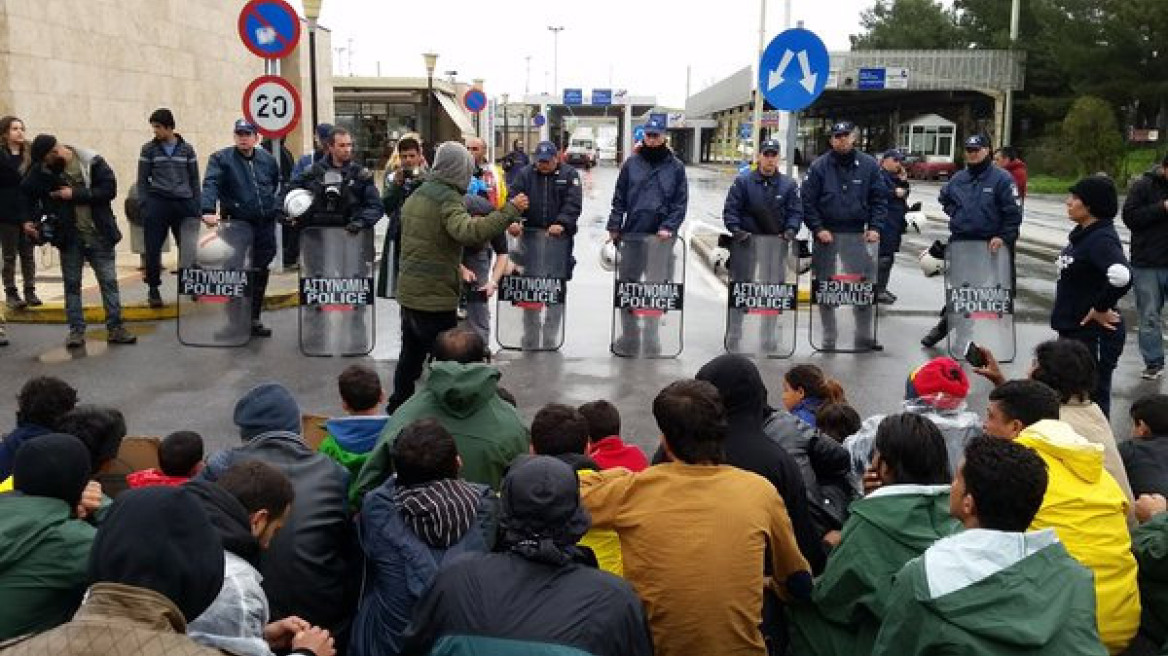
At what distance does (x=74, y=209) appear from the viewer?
30.8 feet

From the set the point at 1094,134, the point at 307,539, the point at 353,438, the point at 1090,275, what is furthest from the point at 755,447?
the point at 1094,134

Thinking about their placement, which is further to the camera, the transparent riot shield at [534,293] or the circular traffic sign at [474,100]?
the circular traffic sign at [474,100]

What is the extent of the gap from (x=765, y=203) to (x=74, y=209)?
6133mm

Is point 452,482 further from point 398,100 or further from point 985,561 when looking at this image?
point 398,100

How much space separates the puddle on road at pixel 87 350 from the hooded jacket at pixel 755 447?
7152mm

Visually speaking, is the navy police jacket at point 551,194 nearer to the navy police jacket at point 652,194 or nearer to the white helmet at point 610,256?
the navy police jacket at point 652,194

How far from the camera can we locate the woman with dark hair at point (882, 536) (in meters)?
3.34

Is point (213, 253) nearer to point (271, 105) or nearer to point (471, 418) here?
point (271, 105)

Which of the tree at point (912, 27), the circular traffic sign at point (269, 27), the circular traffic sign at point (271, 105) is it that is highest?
the tree at point (912, 27)

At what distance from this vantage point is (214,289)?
991 centimetres

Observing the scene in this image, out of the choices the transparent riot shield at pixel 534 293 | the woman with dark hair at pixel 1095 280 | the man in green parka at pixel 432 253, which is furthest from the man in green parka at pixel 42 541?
the transparent riot shield at pixel 534 293

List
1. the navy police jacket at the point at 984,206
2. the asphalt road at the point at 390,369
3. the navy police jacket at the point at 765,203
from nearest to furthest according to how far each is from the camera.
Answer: the asphalt road at the point at 390,369 < the navy police jacket at the point at 984,206 < the navy police jacket at the point at 765,203

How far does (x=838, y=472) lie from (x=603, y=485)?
1281 millimetres

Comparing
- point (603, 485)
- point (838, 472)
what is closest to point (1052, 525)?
point (838, 472)
